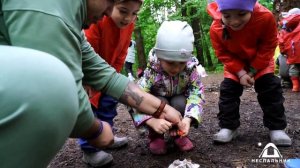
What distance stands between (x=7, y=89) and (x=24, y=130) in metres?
0.12

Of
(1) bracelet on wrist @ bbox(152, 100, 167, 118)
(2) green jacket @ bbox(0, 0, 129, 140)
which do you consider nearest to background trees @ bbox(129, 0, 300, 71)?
(1) bracelet on wrist @ bbox(152, 100, 167, 118)

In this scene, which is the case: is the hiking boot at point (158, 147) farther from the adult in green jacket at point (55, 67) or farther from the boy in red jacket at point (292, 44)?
the boy in red jacket at point (292, 44)

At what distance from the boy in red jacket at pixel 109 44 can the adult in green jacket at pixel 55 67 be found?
0.52 m

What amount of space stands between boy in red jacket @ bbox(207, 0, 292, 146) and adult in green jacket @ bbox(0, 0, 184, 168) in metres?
0.93

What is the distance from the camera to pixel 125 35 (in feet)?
9.28

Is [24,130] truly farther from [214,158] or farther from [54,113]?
[214,158]

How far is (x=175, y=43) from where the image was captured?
99.9 inches

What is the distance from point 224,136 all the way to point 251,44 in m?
0.71

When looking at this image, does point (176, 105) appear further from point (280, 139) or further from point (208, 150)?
point (280, 139)

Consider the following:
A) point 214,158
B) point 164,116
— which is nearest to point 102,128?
point 164,116

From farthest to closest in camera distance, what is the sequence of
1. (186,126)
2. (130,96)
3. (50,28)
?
(186,126) < (130,96) < (50,28)

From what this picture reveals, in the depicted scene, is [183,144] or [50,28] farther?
[183,144]

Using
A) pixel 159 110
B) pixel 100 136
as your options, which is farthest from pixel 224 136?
pixel 100 136

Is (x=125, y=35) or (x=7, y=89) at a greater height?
(x=7, y=89)
